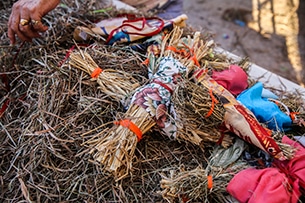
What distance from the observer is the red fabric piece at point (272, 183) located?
3.67 feet

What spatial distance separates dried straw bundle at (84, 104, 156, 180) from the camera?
122cm

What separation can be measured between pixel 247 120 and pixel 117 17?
861 millimetres

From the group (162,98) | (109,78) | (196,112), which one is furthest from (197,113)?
(109,78)

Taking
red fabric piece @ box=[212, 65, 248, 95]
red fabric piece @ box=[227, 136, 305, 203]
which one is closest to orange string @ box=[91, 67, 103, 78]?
red fabric piece @ box=[212, 65, 248, 95]

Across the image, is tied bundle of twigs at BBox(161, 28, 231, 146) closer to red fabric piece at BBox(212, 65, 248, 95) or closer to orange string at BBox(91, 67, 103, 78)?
red fabric piece at BBox(212, 65, 248, 95)

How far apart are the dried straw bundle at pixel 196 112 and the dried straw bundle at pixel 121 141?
0.35 ft

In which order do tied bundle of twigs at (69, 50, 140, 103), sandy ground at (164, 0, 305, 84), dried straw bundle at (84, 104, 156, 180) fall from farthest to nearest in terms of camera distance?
sandy ground at (164, 0, 305, 84)
tied bundle of twigs at (69, 50, 140, 103)
dried straw bundle at (84, 104, 156, 180)

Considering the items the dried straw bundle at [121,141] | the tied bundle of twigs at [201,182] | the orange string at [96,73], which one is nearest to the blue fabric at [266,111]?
the tied bundle of twigs at [201,182]

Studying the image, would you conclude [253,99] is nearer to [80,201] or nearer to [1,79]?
[80,201]

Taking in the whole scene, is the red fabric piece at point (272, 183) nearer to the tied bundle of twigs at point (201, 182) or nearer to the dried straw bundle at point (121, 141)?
the tied bundle of twigs at point (201, 182)

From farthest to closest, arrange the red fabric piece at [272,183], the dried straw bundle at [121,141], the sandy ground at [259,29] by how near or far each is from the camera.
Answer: the sandy ground at [259,29] < the dried straw bundle at [121,141] < the red fabric piece at [272,183]

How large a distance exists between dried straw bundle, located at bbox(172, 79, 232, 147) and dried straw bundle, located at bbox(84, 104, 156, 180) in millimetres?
106

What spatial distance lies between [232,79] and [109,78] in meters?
0.44

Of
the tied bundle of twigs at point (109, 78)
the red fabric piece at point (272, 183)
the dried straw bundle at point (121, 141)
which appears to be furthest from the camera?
the tied bundle of twigs at point (109, 78)
